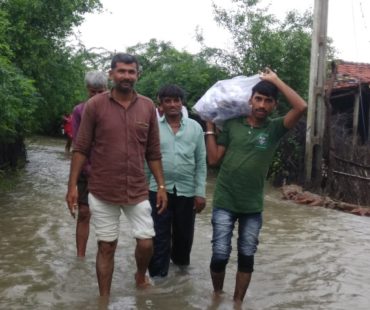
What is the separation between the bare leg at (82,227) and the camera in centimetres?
566

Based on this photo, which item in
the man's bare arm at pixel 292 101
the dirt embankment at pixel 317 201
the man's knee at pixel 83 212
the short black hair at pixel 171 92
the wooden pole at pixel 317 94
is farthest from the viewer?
the wooden pole at pixel 317 94

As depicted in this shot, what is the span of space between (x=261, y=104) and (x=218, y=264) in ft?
4.21

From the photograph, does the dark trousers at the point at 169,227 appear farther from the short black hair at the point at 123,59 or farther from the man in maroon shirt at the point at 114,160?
the short black hair at the point at 123,59

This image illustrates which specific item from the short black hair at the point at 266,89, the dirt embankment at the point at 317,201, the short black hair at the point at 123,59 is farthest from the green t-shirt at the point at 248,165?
the dirt embankment at the point at 317,201

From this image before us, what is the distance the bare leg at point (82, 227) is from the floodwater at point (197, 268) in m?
0.13

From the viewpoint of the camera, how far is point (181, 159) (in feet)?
16.8

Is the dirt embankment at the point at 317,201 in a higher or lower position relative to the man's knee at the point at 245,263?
lower

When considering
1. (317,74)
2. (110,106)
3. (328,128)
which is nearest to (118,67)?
(110,106)

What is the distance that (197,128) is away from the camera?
17.1 feet

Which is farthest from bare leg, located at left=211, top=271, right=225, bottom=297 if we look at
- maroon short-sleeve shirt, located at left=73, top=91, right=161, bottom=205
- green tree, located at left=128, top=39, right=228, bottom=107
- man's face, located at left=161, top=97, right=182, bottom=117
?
green tree, located at left=128, top=39, right=228, bottom=107

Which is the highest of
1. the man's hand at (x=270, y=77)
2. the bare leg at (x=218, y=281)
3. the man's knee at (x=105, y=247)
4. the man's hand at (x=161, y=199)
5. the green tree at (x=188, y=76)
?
the green tree at (x=188, y=76)

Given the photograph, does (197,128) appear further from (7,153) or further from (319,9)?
(7,153)

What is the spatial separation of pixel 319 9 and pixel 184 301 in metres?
8.20

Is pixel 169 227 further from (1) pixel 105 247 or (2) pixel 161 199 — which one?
(1) pixel 105 247
